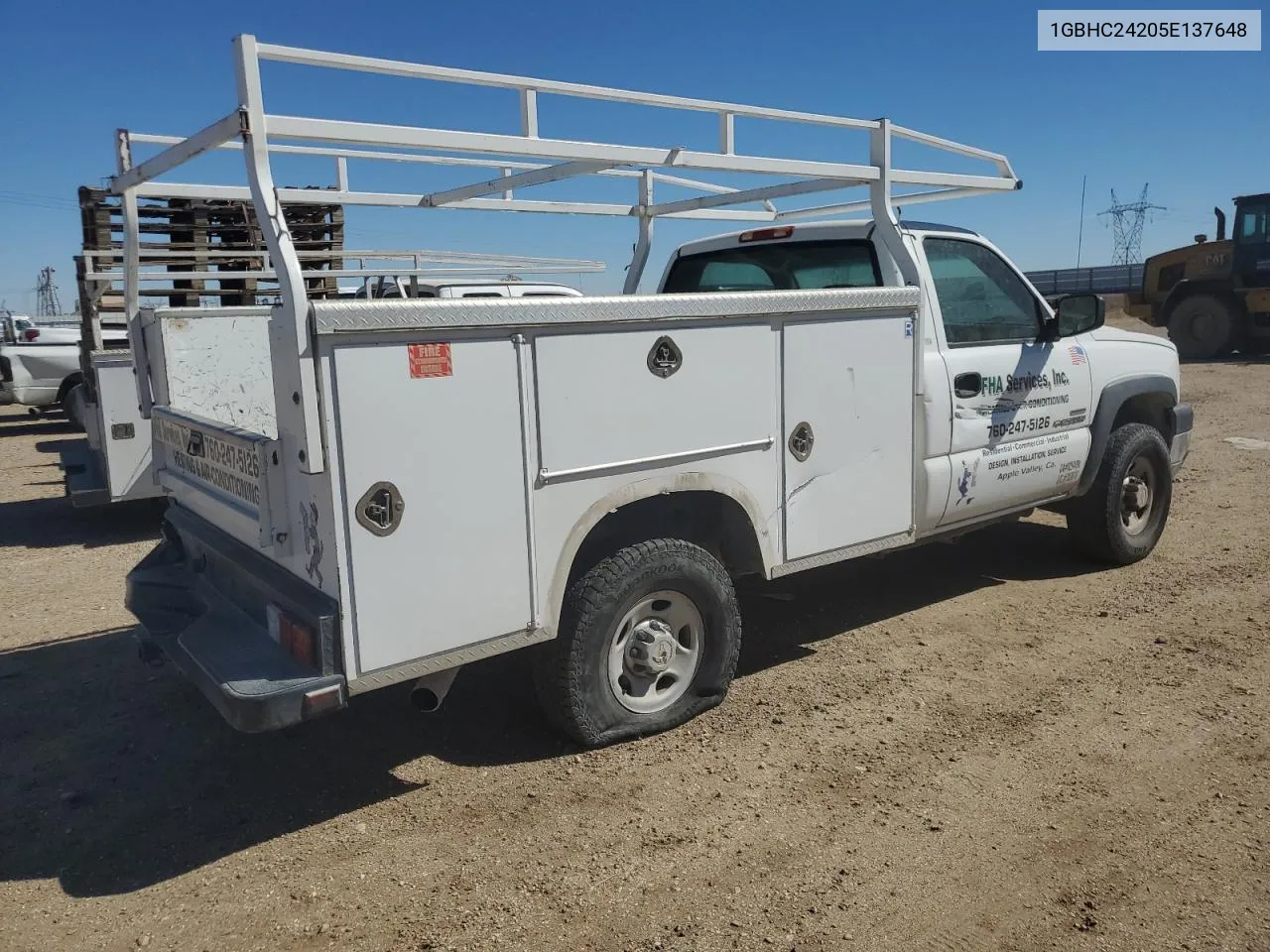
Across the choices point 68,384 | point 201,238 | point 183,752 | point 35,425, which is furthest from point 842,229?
point 35,425

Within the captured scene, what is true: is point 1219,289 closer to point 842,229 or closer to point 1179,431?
point 1179,431

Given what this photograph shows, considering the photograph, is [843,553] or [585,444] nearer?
[585,444]

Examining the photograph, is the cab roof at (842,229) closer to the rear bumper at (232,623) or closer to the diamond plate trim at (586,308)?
the diamond plate trim at (586,308)

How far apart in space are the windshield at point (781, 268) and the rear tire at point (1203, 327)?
54.6 feet

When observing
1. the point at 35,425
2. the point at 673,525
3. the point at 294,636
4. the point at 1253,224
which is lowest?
the point at 35,425

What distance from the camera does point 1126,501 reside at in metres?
6.32

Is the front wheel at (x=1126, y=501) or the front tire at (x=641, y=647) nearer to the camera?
Result: the front tire at (x=641, y=647)

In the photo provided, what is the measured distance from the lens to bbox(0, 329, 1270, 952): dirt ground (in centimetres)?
297

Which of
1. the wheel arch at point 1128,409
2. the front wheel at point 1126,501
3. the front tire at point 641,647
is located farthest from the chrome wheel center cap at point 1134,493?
the front tire at point 641,647

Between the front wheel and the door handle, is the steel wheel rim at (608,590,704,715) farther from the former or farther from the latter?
the front wheel

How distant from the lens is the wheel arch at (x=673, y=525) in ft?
12.1

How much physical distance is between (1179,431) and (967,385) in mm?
2508

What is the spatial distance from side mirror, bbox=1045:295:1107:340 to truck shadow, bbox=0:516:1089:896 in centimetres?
172

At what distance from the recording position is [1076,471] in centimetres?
585
